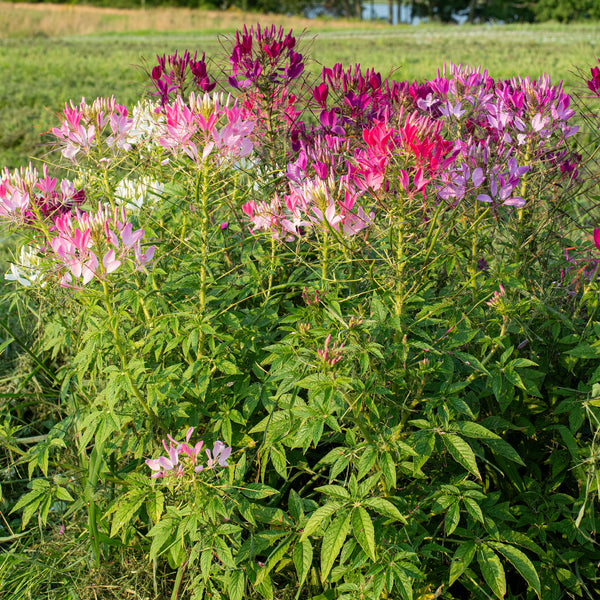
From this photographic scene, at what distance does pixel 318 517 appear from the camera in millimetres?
1399

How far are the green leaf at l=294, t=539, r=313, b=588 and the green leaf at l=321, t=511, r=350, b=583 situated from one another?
96 mm

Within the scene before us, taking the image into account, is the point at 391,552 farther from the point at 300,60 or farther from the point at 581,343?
the point at 300,60

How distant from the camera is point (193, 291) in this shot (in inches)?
72.6

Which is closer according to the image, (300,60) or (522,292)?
(522,292)

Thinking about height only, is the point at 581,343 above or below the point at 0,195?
below

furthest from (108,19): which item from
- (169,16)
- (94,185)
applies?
(94,185)

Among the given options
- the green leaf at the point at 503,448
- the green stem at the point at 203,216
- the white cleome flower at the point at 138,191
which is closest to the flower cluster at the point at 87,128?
the white cleome flower at the point at 138,191

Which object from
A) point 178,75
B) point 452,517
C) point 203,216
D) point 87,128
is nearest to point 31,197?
point 87,128

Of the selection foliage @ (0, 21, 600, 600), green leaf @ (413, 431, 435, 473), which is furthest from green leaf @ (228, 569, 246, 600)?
green leaf @ (413, 431, 435, 473)

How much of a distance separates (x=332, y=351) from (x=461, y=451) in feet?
1.42

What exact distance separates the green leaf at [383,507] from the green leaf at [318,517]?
0.23 feet

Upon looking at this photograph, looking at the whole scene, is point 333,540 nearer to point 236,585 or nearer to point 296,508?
point 296,508

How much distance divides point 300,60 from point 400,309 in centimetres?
100

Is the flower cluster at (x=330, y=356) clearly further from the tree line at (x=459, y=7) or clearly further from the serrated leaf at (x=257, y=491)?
the tree line at (x=459, y=7)
